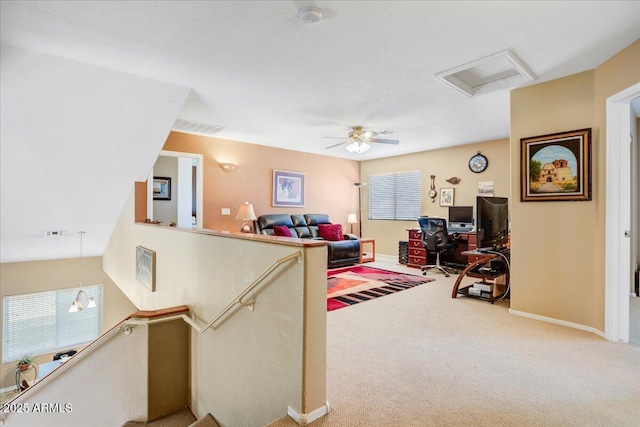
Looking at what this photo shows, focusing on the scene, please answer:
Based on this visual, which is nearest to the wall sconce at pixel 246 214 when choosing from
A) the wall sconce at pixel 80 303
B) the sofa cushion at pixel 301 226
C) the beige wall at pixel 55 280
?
the sofa cushion at pixel 301 226

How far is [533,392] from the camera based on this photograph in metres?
1.87

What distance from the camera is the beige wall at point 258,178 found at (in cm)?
562

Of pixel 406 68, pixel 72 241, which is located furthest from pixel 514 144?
pixel 72 241

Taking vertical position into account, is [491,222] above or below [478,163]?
below

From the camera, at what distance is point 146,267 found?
3.73 metres

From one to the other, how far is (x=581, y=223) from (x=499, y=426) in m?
2.21

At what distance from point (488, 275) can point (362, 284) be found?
177 cm

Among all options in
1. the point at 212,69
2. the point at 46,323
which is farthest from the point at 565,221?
the point at 46,323

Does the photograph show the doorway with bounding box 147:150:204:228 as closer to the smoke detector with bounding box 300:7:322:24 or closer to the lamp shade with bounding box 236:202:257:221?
the lamp shade with bounding box 236:202:257:221

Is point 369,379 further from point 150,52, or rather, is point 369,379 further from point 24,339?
point 24,339

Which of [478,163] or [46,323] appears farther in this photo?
[478,163]

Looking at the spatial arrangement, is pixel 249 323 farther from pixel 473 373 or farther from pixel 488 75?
pixel 488 75

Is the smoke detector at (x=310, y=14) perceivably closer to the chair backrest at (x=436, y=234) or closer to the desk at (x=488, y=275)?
the desk at (x=488, y=275)

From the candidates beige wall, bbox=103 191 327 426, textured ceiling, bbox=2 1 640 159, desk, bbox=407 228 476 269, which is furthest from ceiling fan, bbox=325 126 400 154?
beige wall, bbox=103 191 327 426
